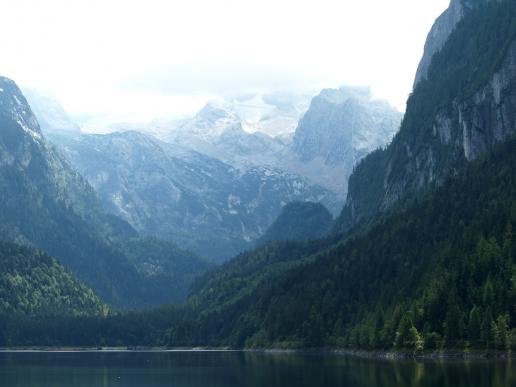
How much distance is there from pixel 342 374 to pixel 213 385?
24.1 meters

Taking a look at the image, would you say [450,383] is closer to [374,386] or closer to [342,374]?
[374,386]

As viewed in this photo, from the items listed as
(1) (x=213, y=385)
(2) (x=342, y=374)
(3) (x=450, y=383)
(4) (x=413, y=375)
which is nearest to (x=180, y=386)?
(1) (x=213, y=385)

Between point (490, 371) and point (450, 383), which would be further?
point (490, 371)

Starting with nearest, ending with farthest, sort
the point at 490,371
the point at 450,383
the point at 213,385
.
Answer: the point at 450,383 < the point at 490,371 < the point at 213,385

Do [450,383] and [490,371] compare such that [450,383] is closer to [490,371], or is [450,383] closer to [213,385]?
[490,371]

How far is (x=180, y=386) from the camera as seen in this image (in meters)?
198

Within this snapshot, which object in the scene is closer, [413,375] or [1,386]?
[413,375]

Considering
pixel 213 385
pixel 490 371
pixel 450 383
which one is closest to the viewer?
pixel 450 383

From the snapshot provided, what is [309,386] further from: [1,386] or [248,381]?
[1,386]

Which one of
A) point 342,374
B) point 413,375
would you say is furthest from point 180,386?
point 413,375

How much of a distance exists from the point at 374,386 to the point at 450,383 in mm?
12262

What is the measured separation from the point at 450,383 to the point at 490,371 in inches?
723

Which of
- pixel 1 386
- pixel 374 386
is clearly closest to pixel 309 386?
pixel 374 386

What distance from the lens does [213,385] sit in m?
196
